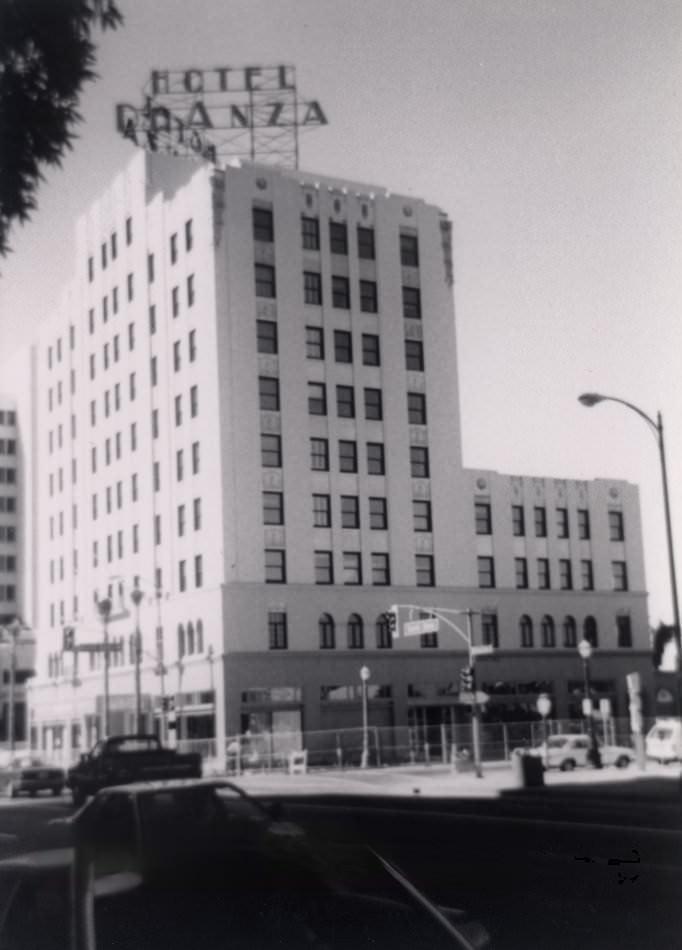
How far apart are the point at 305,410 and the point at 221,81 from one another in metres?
21.1

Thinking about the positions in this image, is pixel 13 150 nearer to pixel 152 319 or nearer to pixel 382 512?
pixel 152 319

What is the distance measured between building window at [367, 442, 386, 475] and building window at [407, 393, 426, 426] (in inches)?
61.5

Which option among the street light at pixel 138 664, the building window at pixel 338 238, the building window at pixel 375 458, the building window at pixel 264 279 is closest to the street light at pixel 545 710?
the building window at pixel 375 458

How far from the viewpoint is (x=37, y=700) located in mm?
13555

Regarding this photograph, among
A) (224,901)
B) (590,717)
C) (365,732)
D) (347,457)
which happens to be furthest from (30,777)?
(590,717)

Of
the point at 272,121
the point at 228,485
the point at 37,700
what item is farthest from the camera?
the point at 228,485

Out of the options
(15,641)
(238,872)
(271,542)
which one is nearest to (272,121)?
(271,542)

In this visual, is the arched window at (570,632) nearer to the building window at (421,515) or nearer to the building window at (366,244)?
the building window at (421,515)

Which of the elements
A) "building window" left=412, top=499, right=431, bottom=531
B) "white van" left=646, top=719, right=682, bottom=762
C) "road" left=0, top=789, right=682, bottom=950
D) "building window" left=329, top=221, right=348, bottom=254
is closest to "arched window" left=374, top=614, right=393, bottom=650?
"building window" left=412, top=499, right=431, bottom=531

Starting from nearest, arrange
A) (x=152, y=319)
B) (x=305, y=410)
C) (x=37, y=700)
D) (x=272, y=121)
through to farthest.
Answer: (x=37, y=700)
(x=152, y=319)
(x=272, y=121)
(x=305, y=410)

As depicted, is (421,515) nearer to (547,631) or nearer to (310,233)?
(310,233)

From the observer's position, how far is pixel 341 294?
110 ft

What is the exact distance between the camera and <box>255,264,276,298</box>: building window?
1166 inches

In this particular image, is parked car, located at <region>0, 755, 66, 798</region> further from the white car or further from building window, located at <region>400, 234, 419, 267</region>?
the white car
